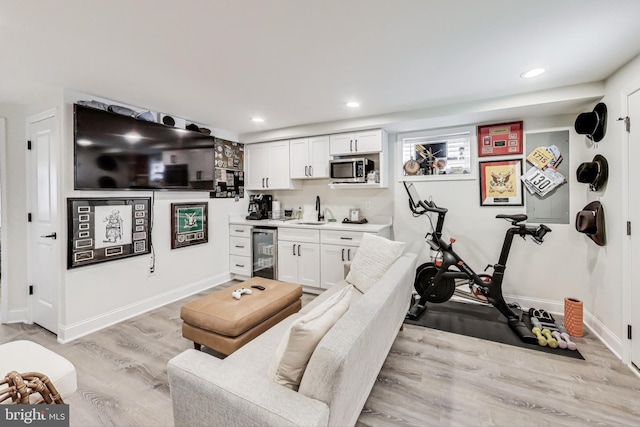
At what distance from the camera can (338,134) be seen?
154 inches

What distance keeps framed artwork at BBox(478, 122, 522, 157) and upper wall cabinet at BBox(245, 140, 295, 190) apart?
2670mm

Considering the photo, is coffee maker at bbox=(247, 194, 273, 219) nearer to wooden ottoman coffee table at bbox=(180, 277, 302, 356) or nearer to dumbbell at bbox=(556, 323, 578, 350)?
wooden ottoman coffee table at bbox=(180, 277, 302, 356)

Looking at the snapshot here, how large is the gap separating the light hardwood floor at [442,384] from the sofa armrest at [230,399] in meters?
0.80

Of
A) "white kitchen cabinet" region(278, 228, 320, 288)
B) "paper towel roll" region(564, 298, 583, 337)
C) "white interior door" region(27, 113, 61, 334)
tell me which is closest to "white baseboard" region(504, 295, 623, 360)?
"paper towel roll" region(564, 298, 583, 337)

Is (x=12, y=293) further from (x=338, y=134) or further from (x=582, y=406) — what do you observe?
(x=582, y=406)

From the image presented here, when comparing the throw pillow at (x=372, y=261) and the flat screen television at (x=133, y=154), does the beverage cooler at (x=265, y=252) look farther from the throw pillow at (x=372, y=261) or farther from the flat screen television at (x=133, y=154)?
the throw pillow at (x=372, y=261)

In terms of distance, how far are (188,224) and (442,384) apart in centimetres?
340

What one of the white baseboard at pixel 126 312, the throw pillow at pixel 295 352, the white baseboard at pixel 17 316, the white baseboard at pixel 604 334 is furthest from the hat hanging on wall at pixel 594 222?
the white baseboard at pixel 17 316

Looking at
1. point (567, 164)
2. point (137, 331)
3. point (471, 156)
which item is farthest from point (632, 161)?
point (137, 331)

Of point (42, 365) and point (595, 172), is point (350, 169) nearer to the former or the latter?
point (595, 172)

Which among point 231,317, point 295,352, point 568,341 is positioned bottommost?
point 568,341

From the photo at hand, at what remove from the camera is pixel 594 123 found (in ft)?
8.64

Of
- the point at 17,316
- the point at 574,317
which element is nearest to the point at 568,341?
the point at 574,317

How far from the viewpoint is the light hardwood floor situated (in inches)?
67.8
